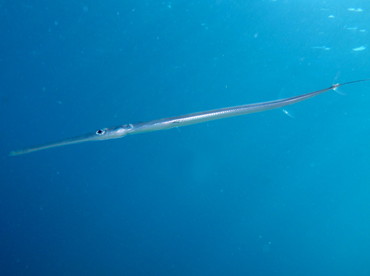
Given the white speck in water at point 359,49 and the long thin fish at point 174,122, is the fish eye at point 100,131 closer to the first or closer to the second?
the long thin fish at point 174,122

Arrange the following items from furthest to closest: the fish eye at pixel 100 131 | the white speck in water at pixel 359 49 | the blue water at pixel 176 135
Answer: the white speck in water at pixel 359 49, the blue water at pixel 176 135, the fish eye at pixel 100 131

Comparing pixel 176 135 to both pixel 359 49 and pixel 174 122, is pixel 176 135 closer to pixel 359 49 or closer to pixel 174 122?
pixel 174 122

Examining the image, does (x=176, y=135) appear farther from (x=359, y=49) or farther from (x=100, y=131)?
(x=359, y=49)

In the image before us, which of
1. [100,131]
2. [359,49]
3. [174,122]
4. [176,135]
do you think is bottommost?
[176,135]

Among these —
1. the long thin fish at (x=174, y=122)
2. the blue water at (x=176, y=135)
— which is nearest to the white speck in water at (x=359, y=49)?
the blue water at (x=176, y=135)

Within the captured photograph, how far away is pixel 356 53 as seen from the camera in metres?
8.30

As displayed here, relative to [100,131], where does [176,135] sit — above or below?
below

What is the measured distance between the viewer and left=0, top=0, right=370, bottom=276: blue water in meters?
6.70

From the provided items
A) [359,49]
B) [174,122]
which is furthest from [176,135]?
[359,49]

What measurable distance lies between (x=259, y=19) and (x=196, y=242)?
24.7ft

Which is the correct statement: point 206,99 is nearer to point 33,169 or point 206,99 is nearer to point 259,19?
point 259,19

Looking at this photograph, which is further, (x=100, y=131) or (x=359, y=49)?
(x=359, y=49)

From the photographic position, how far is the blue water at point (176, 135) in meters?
6.70

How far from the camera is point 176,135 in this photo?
848 cm
